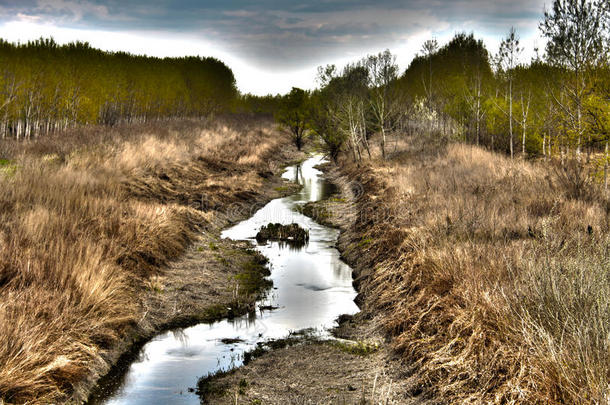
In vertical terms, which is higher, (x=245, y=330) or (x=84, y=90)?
(x=84, y=90)

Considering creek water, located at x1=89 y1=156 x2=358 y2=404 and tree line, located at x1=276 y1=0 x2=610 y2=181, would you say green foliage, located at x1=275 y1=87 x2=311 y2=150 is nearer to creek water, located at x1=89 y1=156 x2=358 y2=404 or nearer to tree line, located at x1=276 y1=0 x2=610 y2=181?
tree line, located at x1=276 y1=0 x2=610 y2=181

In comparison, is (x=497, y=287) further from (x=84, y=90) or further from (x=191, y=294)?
(x=84, y=90)

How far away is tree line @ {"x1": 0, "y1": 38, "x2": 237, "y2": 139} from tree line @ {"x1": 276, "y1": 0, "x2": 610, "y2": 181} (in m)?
18.7

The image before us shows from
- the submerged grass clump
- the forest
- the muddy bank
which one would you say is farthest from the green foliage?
the muddy bank

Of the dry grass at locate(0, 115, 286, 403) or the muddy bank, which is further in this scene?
the muddy bank

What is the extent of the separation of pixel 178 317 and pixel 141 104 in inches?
2275

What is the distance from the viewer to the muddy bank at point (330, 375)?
5664mm

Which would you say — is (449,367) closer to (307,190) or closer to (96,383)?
(96,383)

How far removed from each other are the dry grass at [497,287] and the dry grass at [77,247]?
4382mm

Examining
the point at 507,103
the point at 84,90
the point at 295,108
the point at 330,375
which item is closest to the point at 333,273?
the point at 330,375

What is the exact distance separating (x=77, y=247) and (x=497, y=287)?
6.78 meters

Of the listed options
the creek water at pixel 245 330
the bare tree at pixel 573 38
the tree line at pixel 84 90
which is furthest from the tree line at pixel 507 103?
the tree line at pixel 84 90

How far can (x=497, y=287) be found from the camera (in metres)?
5.96

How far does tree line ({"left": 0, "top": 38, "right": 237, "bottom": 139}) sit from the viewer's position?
113ft
